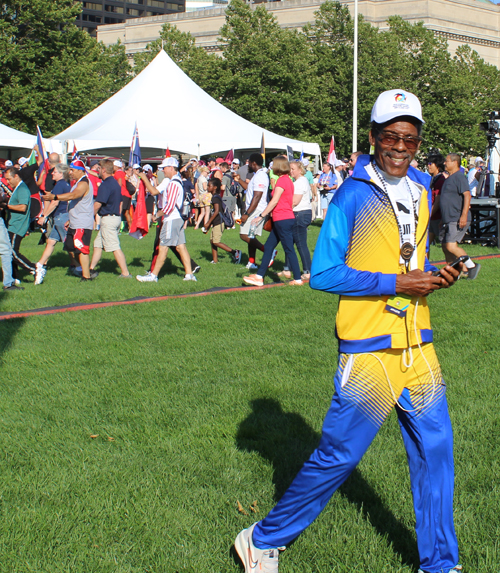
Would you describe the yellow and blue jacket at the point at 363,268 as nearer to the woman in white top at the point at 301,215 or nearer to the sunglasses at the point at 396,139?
the sunglasses at the point at 396,139

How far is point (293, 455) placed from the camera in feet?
13.6

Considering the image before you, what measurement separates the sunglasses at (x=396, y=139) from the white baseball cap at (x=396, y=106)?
0.21 feet

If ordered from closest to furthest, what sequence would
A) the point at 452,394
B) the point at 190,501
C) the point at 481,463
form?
the point at 190,501 → the point at 481,463 → the point at 452,394

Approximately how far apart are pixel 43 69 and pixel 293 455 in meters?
40.2

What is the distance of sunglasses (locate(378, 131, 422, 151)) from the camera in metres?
2.71

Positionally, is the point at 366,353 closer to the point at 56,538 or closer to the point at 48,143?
the point at 56,538

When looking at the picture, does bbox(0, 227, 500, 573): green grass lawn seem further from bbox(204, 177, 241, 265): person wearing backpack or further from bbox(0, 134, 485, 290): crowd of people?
bbox(204, 177, 241, 265): person wearing backpack

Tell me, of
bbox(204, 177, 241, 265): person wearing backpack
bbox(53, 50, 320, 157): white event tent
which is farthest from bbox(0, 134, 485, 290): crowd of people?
bbox(53, 50, 320, 157): white event tent

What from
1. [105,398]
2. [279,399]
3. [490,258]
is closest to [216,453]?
[279,399]

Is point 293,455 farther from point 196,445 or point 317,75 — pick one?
point 317,75

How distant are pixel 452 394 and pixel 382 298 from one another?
274 cm

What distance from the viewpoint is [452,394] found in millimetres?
5125

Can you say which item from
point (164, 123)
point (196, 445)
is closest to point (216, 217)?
point (196, 445)

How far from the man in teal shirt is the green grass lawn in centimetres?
380
